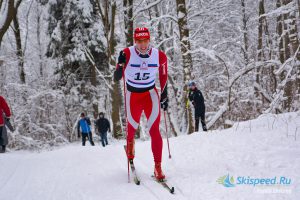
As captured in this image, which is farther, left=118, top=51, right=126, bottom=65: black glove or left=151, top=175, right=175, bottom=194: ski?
left=118, top=51, right=126, bottom=65: black glove

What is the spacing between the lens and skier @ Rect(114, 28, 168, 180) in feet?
15.4

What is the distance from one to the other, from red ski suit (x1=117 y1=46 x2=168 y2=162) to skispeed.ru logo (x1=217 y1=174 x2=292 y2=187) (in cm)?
123

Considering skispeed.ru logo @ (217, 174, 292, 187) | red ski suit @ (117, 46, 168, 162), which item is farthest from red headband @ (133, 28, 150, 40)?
skispeed.ru logo @ (217, 174, 292, 187)

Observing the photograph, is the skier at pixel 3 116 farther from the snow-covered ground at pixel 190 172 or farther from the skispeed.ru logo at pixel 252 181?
the skispeed.ru logo at pixel 252 181

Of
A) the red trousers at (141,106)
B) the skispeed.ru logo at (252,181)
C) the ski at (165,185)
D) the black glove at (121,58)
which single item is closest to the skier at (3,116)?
the red trousers at (141,106)

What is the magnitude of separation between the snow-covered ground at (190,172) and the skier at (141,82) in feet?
2.06

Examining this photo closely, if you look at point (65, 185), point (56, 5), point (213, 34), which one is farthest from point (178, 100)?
point (65, 185)

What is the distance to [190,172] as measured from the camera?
4.61 meters

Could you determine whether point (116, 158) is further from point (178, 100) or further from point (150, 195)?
point (178, 100)

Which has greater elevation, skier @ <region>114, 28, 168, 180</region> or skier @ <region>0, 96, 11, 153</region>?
skier @ <region>114, 28, 168, 180</region>

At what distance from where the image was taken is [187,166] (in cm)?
500

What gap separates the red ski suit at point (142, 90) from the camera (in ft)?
15.6

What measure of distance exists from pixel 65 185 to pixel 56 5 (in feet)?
51.4

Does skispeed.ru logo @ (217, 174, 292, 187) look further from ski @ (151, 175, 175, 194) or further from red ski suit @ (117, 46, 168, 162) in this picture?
red ski suit @ (117, 46, 168, 162)
